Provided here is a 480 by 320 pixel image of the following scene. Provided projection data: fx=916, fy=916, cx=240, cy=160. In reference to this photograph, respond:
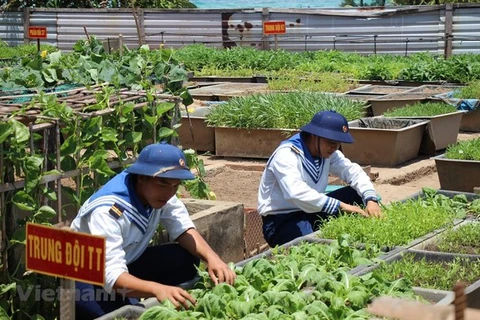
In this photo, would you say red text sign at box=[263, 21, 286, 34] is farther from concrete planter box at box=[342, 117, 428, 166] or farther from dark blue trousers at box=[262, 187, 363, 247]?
dark blue trousers at box=[262, 187, 363, 247]

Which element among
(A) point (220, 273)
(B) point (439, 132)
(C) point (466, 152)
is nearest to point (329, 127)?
(A) point (220, 273)

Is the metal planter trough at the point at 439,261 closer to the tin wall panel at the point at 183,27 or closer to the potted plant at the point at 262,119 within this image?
the potted plant at the point at 262,119

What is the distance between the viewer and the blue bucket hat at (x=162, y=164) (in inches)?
186

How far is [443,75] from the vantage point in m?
16.5

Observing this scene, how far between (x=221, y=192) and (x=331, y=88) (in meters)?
6.37

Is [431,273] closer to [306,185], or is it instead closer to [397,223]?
[397,223]

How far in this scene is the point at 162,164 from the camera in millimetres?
4738

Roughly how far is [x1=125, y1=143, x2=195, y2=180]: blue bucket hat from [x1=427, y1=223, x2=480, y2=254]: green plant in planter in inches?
75.6

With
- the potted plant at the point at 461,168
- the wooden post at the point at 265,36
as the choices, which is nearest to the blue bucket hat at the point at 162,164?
the potted plant at the point at 461,168

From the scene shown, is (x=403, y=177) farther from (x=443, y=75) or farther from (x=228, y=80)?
(x=228, y=80)

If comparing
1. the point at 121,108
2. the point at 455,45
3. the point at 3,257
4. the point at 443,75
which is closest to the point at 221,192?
the point at 121,108

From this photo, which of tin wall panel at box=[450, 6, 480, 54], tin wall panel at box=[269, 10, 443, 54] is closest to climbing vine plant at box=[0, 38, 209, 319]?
tin wall panel at box=[450, 6, 480, 54]

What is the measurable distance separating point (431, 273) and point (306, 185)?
1.42m

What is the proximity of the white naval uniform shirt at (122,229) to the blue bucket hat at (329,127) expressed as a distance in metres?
1.52
